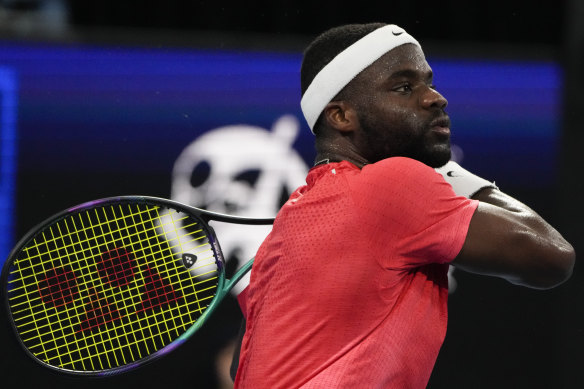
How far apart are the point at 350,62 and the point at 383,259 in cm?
57

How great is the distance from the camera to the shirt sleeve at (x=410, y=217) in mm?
1997

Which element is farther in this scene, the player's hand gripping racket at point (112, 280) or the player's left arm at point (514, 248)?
the player's hand gripping racket at point (112, 280)

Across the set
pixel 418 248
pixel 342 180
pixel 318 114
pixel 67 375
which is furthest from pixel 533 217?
pixel 67 375

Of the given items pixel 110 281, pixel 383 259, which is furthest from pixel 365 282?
pixel 110 281

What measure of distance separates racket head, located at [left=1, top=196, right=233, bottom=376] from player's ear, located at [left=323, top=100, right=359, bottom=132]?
0.56 m

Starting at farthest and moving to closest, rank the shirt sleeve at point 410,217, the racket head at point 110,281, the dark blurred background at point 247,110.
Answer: the dark blurred background at point 247,110 → the racket head at point 110,281 → the shirt sleeve at point 410,217

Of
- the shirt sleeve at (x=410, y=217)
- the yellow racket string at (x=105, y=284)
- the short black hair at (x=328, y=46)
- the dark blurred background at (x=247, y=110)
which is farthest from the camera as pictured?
the dark blurred background at (x=247, y=110)

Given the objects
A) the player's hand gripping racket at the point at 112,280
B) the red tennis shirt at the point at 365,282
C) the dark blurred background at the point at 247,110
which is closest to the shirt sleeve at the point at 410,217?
the red tennis shirt at the point at 365,282

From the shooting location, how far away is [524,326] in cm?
458

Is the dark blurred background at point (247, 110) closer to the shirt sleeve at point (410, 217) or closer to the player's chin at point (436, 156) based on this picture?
the player's chin at point (436, 156)

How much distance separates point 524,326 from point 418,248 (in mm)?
2792

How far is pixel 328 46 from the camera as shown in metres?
2.41

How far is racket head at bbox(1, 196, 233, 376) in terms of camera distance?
2709 mm

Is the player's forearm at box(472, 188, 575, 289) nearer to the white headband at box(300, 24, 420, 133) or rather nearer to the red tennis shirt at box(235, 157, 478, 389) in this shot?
the red tennis shirt at box(235, 157, 478, 389)
